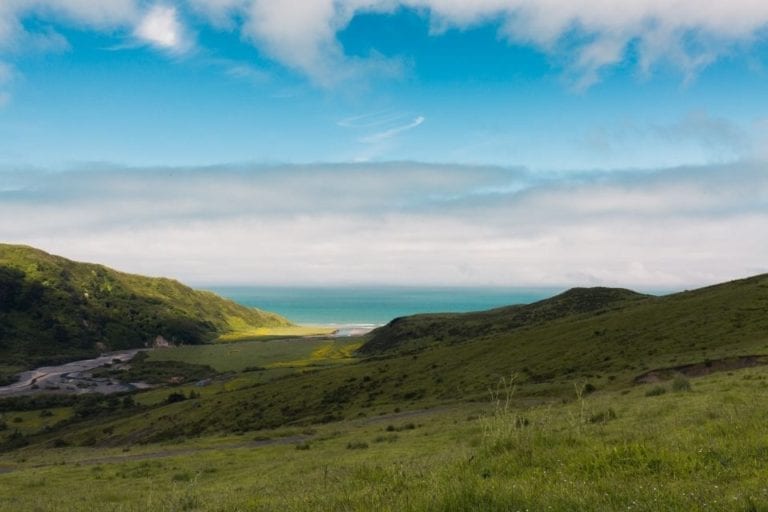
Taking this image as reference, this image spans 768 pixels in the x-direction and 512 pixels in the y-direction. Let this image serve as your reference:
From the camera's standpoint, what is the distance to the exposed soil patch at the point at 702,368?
36.1m

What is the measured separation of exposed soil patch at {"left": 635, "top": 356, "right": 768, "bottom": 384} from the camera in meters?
36.1

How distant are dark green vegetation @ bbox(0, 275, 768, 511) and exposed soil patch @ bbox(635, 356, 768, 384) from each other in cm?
19

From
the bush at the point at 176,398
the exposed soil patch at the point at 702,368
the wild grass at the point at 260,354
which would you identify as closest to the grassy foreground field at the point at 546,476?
the exposed soil patch at the point at 702,368

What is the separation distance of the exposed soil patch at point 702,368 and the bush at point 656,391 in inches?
349

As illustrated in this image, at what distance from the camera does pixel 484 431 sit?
1175cm

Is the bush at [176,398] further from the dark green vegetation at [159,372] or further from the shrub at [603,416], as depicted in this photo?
the shrub at [603,416]

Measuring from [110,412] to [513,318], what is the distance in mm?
81772

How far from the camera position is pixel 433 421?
34.3 metres

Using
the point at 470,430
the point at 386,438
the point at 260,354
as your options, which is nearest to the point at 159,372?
the point at 260,354

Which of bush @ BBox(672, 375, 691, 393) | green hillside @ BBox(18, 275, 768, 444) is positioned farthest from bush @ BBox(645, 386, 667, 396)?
green hillside @ BBox(18, 275, 768, 444)

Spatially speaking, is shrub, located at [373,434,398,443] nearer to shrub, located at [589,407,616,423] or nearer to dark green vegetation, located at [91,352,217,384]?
shrub, located at [589,407,616,423]

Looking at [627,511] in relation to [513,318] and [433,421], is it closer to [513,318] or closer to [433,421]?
[433,421]

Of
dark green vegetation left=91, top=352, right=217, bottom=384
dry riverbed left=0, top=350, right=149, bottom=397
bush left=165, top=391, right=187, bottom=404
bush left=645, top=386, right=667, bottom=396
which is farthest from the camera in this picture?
dark green vegetation left=91, top=352, right=217, bottom=384

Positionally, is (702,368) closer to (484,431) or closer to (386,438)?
(386,438)
